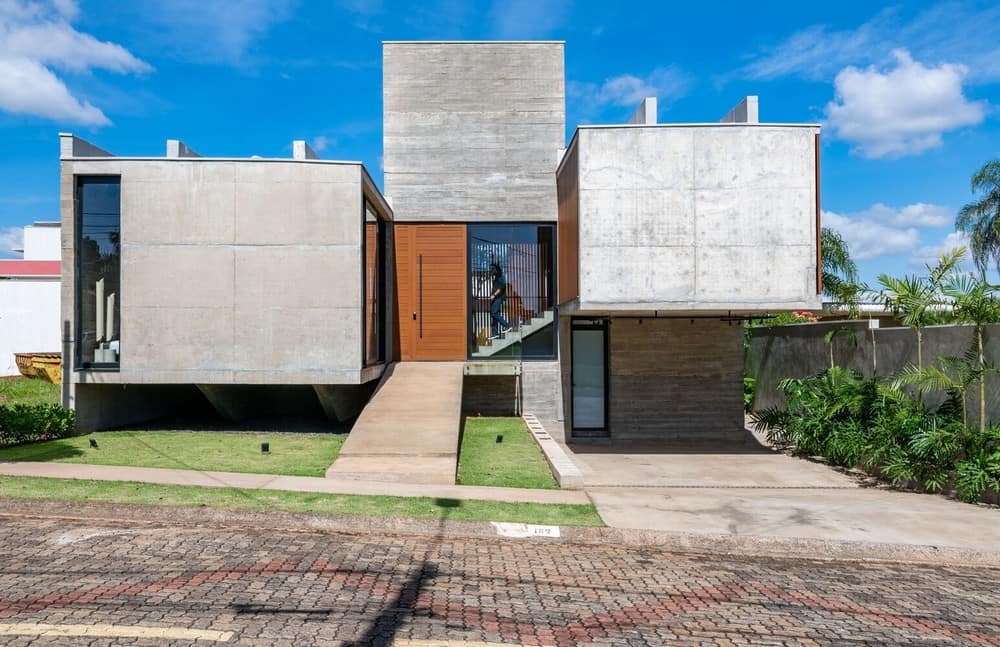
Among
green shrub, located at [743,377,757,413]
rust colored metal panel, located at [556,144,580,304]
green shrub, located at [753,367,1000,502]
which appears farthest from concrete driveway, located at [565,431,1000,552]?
green shrub, located at [743,377,757,413]

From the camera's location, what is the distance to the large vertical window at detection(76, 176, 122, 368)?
12.5 m

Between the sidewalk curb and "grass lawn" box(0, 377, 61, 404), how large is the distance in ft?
34.4

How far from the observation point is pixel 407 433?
11367 millimetres

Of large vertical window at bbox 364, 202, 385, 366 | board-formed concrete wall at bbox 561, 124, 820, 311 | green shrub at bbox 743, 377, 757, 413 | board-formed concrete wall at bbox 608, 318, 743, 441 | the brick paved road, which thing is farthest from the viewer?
green shrub at bbox 743, 377, 757, 413

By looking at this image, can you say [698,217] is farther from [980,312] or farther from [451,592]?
[451,592]

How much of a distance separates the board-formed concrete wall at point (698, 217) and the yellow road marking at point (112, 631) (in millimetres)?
8479

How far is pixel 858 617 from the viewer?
17.5ft

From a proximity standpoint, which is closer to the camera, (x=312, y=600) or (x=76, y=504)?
(x=312, y=600)

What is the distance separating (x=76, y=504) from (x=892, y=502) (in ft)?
34.3

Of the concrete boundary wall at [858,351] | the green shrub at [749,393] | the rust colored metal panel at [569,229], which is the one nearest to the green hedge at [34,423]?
the rust colored metal panel at [569,229]

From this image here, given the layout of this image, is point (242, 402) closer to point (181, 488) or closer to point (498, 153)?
point (181, 488)

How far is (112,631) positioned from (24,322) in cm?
3050

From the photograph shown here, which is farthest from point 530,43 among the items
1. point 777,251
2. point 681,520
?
point 681,520

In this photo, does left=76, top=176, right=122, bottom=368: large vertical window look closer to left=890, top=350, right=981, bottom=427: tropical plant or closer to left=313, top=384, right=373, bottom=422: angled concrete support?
left=313, top=384, right=373, bottom=422: angled concrete support
